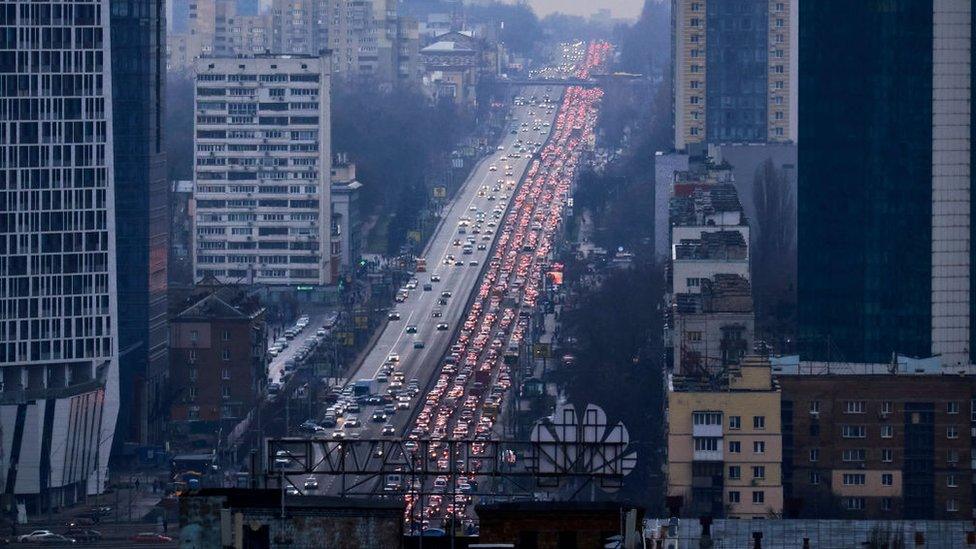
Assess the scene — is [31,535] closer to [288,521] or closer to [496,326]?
[288,521]

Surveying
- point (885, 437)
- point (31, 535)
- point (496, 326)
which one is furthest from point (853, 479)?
point (496, 326)

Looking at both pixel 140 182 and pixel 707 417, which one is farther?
pixel 140 182

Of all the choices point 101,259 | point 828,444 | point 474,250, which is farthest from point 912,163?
point 474,250

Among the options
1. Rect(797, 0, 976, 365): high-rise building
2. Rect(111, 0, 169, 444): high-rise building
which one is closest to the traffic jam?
Rect(111, 0, 169, 444): high-rise building

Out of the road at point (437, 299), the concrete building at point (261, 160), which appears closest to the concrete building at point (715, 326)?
the road at point (437, 299)

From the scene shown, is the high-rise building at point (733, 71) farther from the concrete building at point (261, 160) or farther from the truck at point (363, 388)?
the truck at point (363, 388)

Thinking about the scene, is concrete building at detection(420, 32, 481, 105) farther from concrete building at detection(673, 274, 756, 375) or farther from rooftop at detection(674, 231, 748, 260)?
concrete building at detection(673, 274, 756, 375)
